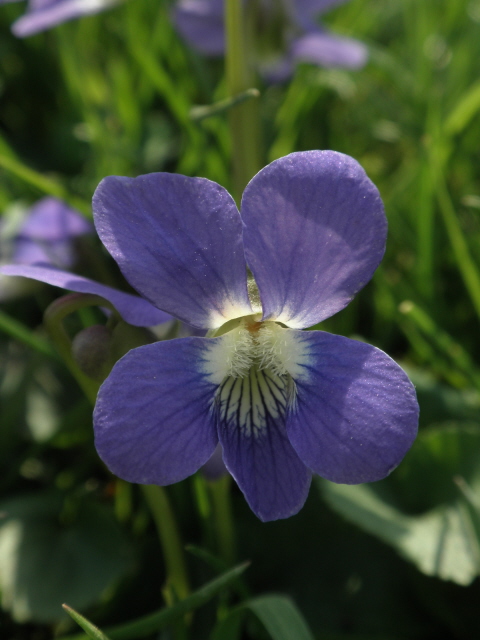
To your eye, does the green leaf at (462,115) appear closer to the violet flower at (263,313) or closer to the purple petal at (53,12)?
the purple petal at (53,12)


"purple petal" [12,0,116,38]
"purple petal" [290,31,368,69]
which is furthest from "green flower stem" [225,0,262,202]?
"purple petal" [12,0,116,38]

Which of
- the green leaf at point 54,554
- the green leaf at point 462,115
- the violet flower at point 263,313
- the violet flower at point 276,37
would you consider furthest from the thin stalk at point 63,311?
the green leaf at point 462,115

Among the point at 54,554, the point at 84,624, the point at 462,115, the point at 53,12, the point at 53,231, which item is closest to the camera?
the point at 84,624

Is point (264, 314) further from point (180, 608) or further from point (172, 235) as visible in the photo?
point (180, 608)

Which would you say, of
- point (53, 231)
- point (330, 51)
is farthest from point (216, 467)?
point (330, 51)

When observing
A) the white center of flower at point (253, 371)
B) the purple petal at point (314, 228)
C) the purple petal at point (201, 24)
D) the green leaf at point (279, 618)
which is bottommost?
the green leaf at point (279, 618)

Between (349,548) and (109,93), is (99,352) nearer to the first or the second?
(349,548)

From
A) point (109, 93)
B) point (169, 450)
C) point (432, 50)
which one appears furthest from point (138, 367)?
point (432, 50)

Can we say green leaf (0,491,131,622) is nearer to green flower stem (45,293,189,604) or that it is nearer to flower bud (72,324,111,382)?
green flower stem (45,293,189,604)
